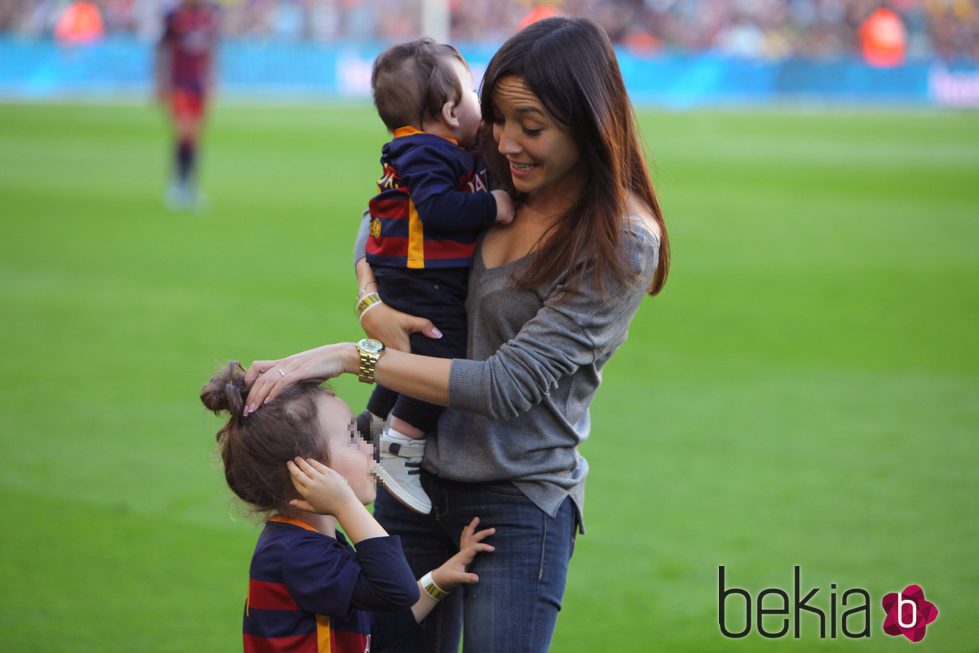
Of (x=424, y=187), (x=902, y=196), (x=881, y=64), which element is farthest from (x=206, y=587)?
(x=881, y=64)

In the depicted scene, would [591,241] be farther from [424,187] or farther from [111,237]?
[111,237]

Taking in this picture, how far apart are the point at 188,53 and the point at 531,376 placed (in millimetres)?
14378

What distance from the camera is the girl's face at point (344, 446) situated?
9.03ft

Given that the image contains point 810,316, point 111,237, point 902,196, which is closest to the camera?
point 810,316

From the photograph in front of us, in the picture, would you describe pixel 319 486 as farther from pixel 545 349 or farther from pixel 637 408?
pixel 637 408

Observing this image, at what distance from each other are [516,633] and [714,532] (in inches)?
120

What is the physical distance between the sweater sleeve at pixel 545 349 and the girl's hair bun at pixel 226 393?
19.2 inches

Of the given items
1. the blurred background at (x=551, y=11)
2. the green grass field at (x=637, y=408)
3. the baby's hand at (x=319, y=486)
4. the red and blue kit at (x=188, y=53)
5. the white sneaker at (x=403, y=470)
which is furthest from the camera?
the blurred background at (x=551, y=11)

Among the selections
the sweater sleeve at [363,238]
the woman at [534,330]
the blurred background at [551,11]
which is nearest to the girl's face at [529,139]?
the woman at [534,330]

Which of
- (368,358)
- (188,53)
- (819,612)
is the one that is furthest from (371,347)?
(188,53)

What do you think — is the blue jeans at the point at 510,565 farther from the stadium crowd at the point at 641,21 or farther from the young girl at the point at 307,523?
the stadium crowd at the point at 641,21

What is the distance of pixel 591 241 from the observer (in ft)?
8.79

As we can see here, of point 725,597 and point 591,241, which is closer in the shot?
point 591,241

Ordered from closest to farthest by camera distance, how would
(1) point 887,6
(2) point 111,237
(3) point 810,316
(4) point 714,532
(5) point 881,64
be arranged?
1. (4) point 714,532
2. (3) point 810,316
3. (2) point 111,237
4. (5) point 881,64
5. (1) point 887,6
